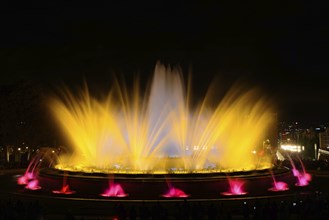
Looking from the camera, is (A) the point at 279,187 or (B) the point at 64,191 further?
(A) the point at 279,187

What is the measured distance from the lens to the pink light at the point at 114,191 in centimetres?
2261

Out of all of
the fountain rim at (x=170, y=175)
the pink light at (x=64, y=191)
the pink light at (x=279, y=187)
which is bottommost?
the pink light at (x=64, y=191)

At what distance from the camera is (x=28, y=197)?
23594 mm

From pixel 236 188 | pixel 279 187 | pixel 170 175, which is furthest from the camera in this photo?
pixel 279 187

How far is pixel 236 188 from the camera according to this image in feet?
76.2

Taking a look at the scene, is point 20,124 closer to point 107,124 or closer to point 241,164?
point 107,124

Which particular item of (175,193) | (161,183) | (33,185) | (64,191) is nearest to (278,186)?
(175,193)

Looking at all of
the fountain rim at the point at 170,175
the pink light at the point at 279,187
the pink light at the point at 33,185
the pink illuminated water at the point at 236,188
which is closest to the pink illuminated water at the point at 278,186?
the pink light at the point at 279,187

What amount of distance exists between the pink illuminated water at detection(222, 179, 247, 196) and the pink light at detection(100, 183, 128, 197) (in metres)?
5.21

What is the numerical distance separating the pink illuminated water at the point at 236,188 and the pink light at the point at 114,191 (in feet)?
17.1

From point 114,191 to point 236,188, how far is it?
6.31 meters

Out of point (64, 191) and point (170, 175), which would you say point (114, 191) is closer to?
point (64, 191)

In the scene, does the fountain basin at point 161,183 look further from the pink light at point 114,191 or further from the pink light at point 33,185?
the pink light at point 33,185

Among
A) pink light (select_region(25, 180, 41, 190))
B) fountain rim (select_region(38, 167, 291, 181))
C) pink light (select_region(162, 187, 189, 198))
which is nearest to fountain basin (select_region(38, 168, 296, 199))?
fountain rim (select_region(38, 167, 291, 181))
